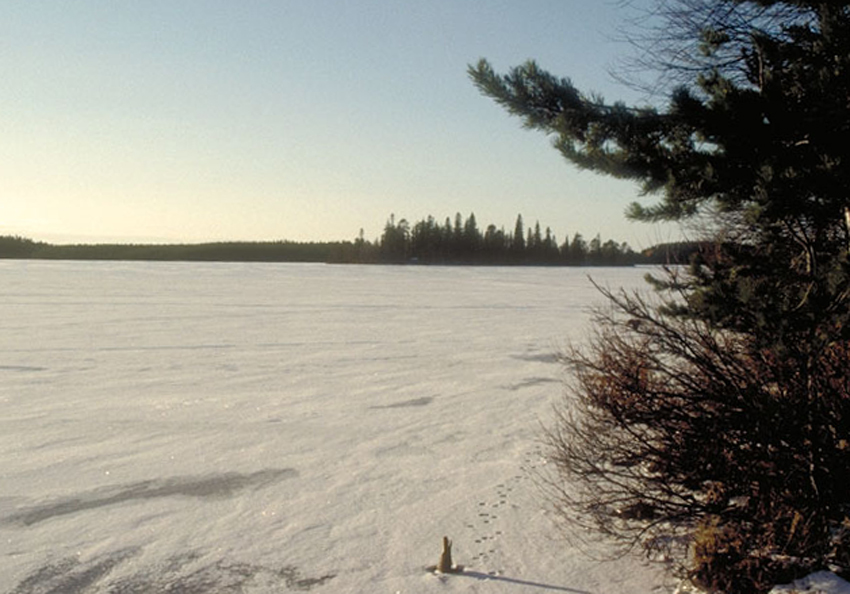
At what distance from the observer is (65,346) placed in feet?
54.0

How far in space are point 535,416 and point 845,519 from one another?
232 inches

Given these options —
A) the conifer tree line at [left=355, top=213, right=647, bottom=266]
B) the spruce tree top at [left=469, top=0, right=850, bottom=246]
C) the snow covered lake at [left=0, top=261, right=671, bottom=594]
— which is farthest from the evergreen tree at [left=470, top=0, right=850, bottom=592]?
the conifer tree line at [left=355, top=213, right=647, bottom=266]

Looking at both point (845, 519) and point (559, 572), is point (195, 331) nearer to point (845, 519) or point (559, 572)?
point (559, 572)

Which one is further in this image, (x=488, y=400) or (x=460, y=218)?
(x=460, y=218)

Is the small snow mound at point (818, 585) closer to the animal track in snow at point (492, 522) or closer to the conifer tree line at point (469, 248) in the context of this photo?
the animal track in snow at point (492, 522)

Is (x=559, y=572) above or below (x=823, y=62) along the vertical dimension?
below

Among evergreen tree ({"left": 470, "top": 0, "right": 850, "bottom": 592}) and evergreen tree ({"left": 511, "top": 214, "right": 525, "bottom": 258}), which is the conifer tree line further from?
evergreen tree ({"left": 470, "top": 0, "right": 850, "bottom": 592})

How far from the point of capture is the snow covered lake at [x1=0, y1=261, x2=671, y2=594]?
221 inches

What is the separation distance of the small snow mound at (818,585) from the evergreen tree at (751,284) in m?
0.17

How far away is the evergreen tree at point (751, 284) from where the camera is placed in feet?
11.6

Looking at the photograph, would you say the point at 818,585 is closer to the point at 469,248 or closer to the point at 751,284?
the point at 751,284

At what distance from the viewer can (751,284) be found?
4.18 metres

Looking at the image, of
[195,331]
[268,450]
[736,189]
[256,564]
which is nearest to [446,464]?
[268,450]

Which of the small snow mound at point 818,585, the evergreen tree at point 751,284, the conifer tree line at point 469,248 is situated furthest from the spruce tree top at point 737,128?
the conifer tree line at point 469,248
